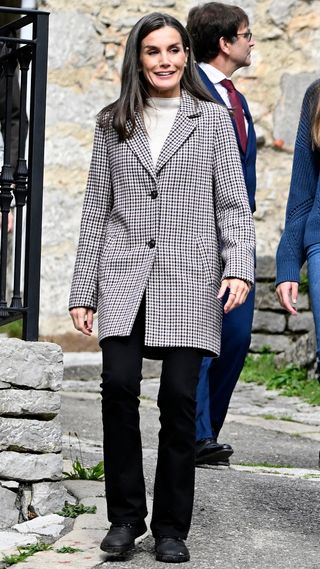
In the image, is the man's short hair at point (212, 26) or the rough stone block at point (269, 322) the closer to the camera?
the man's short hair at point (212, 26)

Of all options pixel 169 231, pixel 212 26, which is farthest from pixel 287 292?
pixel 212 26

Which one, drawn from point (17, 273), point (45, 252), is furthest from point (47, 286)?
point (17, 273)

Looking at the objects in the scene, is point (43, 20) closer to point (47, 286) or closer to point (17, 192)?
point (17, 192)

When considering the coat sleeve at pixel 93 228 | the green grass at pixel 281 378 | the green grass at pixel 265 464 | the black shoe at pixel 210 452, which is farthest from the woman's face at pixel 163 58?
the green grass at pixel 281 378

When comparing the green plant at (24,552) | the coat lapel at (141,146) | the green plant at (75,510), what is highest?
the coat lapel at (141,146)

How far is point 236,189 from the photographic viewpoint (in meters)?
3.96

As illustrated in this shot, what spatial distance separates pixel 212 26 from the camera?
5.49 metres

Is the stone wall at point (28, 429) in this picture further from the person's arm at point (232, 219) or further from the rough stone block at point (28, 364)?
the person's arm at point (232, 219)

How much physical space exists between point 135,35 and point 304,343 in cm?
433

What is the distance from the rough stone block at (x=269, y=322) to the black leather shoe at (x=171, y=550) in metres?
4.91

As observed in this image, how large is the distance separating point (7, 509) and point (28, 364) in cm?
47

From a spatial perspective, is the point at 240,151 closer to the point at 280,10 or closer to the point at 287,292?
the point at 287,292

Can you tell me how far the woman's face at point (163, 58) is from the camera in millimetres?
4004

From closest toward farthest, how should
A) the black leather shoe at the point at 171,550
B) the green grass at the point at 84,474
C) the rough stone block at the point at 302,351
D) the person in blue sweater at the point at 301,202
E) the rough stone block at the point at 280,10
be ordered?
1. the black leather shoe at the point at 171,550
2. the person in blue sweater at the point at 301,202
3. the green grass at the point at 84,474
4. the rough stone block at the point at 302,351
5. the rough stone block at the point at 280,10
